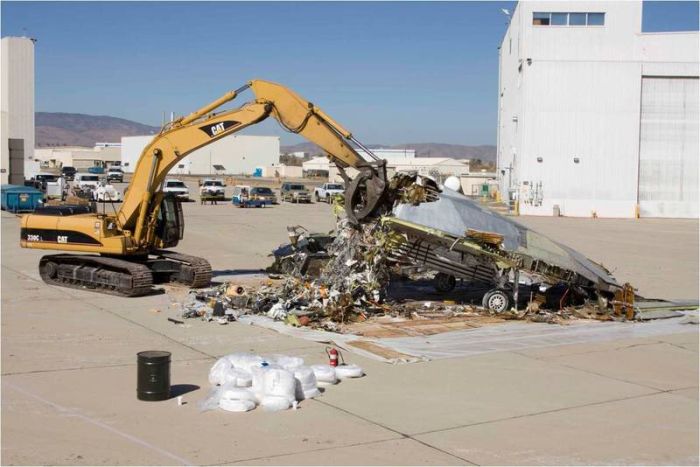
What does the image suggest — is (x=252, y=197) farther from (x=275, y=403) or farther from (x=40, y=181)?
(x=275, y=403)

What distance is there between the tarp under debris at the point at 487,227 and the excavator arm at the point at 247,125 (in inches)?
34.1

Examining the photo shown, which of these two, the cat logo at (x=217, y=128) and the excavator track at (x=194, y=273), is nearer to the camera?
the cat logo at (x=217, y=128)

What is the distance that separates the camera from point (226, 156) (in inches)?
4860

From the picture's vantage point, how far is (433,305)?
17.6 m

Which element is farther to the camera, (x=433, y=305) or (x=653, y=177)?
(x=653, y=177)

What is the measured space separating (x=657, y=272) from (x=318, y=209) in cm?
2943

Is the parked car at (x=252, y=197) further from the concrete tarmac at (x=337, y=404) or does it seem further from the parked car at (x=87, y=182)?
the concrete tarmac at (x=337, y=404)

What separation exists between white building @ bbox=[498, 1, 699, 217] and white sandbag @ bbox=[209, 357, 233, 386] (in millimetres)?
41687

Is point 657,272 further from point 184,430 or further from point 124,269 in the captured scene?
point 184,430

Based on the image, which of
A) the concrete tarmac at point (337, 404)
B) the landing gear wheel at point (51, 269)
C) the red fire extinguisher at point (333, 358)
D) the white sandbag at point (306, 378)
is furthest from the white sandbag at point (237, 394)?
the landing gear wheel at point (51, 269)

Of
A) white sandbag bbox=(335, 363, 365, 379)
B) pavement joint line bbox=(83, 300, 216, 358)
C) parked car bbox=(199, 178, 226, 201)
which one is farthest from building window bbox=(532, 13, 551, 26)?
white sandbag bbox=(335, 363, 365, 379)

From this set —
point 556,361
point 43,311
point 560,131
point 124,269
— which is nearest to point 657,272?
point 556,361

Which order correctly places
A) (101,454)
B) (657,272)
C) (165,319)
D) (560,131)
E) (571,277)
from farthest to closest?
(560,131)
(657,272)
(571,277)
(165,319)
(101,454)

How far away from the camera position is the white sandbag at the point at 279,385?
10281 mm
